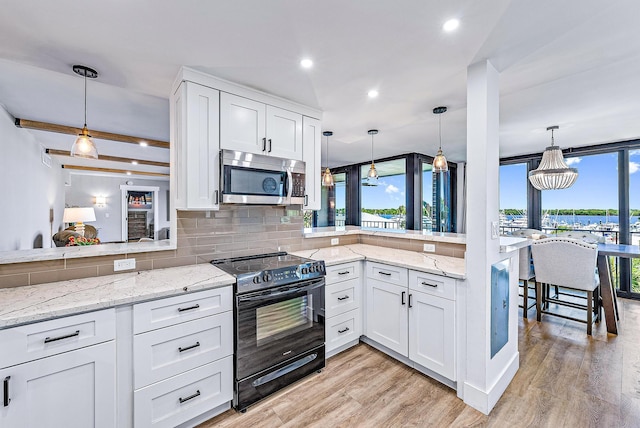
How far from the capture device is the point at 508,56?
1875 mm

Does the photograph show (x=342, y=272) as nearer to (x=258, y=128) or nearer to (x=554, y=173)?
(x=258, y=128)

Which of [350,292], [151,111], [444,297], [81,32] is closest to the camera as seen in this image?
[81,32]

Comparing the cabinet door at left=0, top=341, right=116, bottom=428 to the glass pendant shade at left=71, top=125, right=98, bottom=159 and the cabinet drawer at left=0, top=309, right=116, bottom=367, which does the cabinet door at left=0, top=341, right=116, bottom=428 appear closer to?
the cabinet drawer at left=0, top=309, right=116, bottom=367

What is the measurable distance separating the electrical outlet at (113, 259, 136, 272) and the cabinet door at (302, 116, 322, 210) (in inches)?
61.1

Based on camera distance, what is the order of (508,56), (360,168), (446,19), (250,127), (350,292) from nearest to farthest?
(446,19)
(508,56)
(250,127)
(350,292)
(360,168)

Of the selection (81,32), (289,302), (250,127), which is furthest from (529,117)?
(81,32)

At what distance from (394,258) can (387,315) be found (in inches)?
20.8

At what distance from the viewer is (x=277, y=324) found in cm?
210

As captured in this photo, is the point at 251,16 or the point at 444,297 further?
the point at 444,297

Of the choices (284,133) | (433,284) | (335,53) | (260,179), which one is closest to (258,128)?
(284,133)

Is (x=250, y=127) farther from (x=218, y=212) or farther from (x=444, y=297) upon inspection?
(x=444, y=297)

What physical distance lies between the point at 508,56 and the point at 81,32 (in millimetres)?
2719

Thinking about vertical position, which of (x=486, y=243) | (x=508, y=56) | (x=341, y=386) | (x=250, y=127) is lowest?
(x=341, y=386)

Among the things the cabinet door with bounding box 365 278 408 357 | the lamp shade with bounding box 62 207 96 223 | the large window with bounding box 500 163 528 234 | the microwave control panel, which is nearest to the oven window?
the cabinet door with bounding box 365 278 408 357
